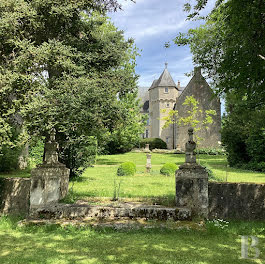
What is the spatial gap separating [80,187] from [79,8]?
6659 mm

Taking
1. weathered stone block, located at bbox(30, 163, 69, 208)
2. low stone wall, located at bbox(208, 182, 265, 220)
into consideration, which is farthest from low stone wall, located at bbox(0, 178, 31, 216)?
low stone wall, located at bbox(208, 182, 265, 220)

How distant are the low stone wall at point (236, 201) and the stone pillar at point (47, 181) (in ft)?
13.9

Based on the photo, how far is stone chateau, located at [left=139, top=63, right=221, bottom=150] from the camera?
3791cm

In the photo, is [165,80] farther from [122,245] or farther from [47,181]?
[122,245]

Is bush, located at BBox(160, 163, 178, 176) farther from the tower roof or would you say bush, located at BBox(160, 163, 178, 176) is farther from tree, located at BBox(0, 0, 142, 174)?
the tower roof

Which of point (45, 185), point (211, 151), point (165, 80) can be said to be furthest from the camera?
point (165, 80)

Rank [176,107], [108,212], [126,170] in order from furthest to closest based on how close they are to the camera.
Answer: [176,107] < [126,170] < [108,212]

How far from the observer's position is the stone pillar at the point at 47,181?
701 cm

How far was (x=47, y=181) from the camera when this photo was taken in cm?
714

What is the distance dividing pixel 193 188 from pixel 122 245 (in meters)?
2.57

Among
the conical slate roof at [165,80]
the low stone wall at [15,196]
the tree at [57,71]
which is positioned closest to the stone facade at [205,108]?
the conical slate roof at [165,80]

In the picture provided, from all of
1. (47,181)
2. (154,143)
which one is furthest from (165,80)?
(47,181)

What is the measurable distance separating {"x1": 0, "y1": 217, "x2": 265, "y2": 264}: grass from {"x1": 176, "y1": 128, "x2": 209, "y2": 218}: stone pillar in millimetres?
522

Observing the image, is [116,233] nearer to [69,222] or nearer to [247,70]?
[69,222]
